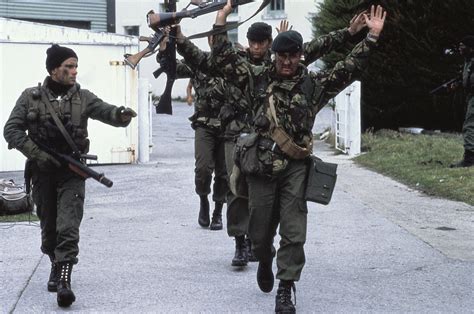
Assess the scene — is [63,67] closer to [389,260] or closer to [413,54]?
[389,260]

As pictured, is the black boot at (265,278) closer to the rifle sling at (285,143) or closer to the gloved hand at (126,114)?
the rifle sling at (285,143)

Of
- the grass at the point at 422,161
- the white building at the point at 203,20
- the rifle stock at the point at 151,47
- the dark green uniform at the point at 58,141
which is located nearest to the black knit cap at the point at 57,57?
the dark green uniform at the point at 58,141

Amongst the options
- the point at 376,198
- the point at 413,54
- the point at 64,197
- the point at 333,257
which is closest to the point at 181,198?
the point at 376,198

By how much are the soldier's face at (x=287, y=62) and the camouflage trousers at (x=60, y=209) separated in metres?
1.65

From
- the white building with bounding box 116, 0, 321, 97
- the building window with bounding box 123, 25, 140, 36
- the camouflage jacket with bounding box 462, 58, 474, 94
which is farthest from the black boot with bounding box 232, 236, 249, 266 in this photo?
the building window with bounding box 123, 25, 140, 36

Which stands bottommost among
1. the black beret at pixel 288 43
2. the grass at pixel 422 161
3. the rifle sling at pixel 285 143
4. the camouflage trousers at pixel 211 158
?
the grass at pixel 422 161

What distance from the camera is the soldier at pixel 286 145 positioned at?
20.4ft

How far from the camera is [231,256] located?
838 cm

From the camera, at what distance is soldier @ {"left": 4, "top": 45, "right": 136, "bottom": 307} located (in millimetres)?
6613

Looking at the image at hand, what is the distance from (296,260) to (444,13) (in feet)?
45.0

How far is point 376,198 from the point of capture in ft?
40.4

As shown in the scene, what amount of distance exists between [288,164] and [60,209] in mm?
1646

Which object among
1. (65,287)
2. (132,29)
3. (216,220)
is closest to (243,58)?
(65,287)

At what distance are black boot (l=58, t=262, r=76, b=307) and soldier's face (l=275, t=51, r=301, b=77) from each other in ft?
6.50
